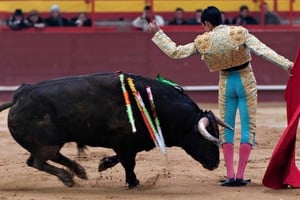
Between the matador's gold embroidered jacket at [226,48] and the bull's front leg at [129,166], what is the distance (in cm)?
74

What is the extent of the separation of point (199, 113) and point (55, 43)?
6.92m

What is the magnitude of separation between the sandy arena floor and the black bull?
0.62ft

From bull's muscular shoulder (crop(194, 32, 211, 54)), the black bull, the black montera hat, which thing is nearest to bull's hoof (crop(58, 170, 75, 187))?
the black bull

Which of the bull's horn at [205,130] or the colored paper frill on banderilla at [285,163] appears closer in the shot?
the bull's horn at [205,130]

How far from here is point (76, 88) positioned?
5621 mm

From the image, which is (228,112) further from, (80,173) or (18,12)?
(18,12)

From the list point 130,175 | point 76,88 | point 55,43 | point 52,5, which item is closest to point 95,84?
point 76,88

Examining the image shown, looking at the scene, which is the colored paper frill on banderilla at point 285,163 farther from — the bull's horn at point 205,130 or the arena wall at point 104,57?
the arena wall at point 104,57

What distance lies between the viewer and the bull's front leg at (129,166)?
5641 mm

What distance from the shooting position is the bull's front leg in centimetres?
564

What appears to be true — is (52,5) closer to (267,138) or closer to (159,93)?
(267,138)

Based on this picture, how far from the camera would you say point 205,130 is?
5520mm

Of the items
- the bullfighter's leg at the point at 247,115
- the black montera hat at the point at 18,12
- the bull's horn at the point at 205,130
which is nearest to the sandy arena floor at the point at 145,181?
the bullfighter's leg at the point at 247,115

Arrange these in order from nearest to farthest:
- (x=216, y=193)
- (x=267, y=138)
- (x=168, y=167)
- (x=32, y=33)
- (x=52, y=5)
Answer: (x=216, y=193) < (x=168, y=167) < (x=267, y=138) < (x=32, y=33) < (x=52, y=5)
